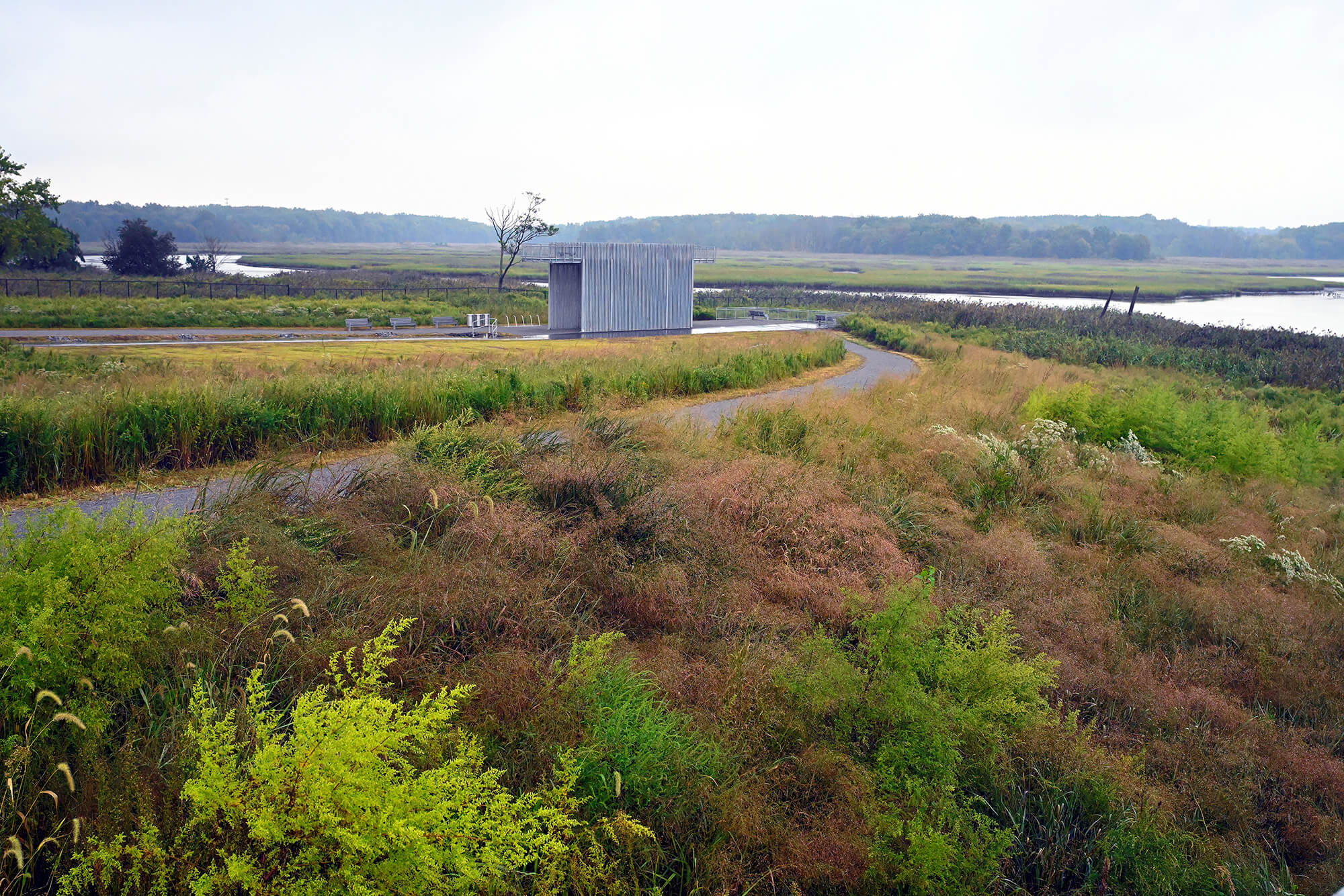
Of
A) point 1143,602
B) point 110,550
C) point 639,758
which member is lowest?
point 1143,602

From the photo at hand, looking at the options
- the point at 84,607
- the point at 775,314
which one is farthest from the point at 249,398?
the point at 775,314

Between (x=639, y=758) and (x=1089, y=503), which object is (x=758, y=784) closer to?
(x=639, y=758)

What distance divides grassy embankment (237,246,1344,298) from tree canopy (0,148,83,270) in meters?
34.1

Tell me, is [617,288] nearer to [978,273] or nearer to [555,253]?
[555,253]

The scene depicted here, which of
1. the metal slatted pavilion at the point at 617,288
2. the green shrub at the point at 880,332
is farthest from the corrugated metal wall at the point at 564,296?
the green shrub at the point at 880,332

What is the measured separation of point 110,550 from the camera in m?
4.17

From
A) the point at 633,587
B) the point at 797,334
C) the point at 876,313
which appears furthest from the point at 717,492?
the point at 876,313

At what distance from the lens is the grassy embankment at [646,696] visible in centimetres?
322

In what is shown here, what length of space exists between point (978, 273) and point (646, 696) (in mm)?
134451

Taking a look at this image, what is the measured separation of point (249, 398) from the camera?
34.2 feet

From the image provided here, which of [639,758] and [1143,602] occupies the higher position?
[639,758]

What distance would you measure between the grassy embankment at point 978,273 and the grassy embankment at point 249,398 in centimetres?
6883

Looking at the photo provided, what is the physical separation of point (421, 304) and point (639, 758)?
134 feet

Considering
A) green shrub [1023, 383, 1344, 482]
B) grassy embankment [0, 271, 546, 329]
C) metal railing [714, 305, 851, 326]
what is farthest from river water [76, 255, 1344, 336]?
green shrub [1023, 383, 1344, 482]
